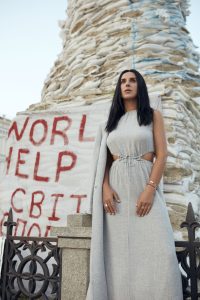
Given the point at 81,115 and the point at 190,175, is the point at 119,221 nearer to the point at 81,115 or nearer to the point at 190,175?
the point at 190,175

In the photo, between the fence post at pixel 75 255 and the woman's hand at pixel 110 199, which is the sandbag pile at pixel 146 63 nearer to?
the fence post at pixel 75 255

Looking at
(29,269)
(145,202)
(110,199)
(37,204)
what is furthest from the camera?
(37,204)

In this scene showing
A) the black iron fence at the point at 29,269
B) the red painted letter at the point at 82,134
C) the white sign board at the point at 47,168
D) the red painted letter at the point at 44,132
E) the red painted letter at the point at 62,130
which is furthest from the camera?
the red painted letter at the point at 44,132

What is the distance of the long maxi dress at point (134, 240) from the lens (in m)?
1.87

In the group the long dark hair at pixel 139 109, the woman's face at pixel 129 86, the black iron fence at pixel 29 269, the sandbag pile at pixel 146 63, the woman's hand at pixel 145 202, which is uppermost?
the sandbag pile at pixel 146 63

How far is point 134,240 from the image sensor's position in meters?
1.97

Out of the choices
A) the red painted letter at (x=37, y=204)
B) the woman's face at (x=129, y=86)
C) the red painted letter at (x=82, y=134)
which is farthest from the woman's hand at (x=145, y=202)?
the red painted letter at (x=37, y=204)

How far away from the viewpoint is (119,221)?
2.03 meters

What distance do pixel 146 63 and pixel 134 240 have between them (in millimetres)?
2755

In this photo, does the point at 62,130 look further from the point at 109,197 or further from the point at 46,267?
the point at 109,197

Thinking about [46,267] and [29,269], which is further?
[29,269]

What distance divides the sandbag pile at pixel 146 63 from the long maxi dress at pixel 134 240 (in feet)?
4.06

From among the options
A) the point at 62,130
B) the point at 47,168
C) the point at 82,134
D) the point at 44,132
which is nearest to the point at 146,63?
the point at 82,134

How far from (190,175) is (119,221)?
1.56 meters
